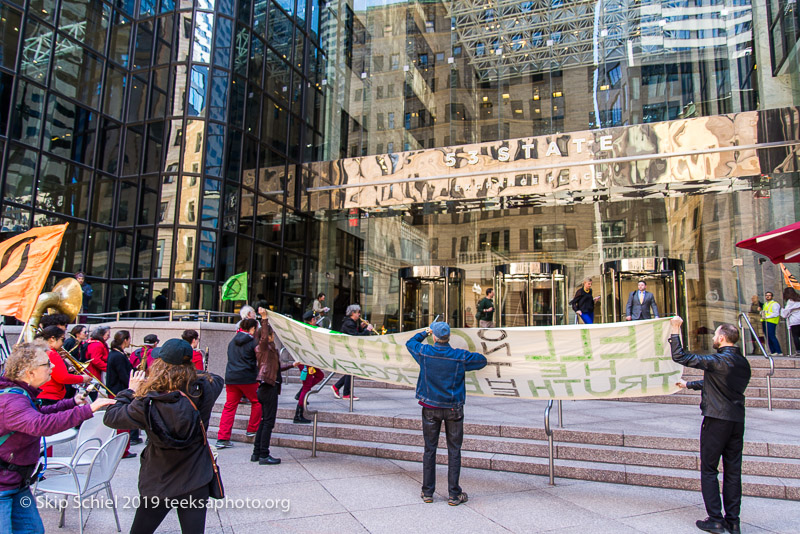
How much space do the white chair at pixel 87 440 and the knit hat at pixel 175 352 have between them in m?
1.94

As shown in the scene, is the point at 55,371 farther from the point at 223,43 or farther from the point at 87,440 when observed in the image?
the point at 223,43

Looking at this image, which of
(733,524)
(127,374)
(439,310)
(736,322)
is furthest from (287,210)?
(733,524)

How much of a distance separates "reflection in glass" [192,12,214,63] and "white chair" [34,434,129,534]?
1611 centimetres

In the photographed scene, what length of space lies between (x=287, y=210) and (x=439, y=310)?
7.09 meters

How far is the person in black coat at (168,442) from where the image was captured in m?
3.21

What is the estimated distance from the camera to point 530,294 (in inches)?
727

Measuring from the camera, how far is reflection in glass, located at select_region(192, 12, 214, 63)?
17.6m

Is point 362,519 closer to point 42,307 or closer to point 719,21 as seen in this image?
point 42,307

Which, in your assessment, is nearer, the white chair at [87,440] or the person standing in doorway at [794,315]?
the white chair at [87,440]

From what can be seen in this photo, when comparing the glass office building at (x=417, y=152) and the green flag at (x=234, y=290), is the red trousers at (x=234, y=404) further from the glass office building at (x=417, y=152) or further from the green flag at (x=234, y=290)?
the glass office building at (x=417, y=152)

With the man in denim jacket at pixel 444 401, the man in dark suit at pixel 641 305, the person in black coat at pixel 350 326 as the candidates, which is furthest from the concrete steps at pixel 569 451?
the man in dark suit at pixel 641 305

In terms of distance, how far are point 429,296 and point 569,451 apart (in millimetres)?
12959

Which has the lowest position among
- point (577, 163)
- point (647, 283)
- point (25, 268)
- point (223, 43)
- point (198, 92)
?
point (25, 268)

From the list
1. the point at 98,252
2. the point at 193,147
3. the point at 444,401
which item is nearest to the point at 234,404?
the point at 444,401
